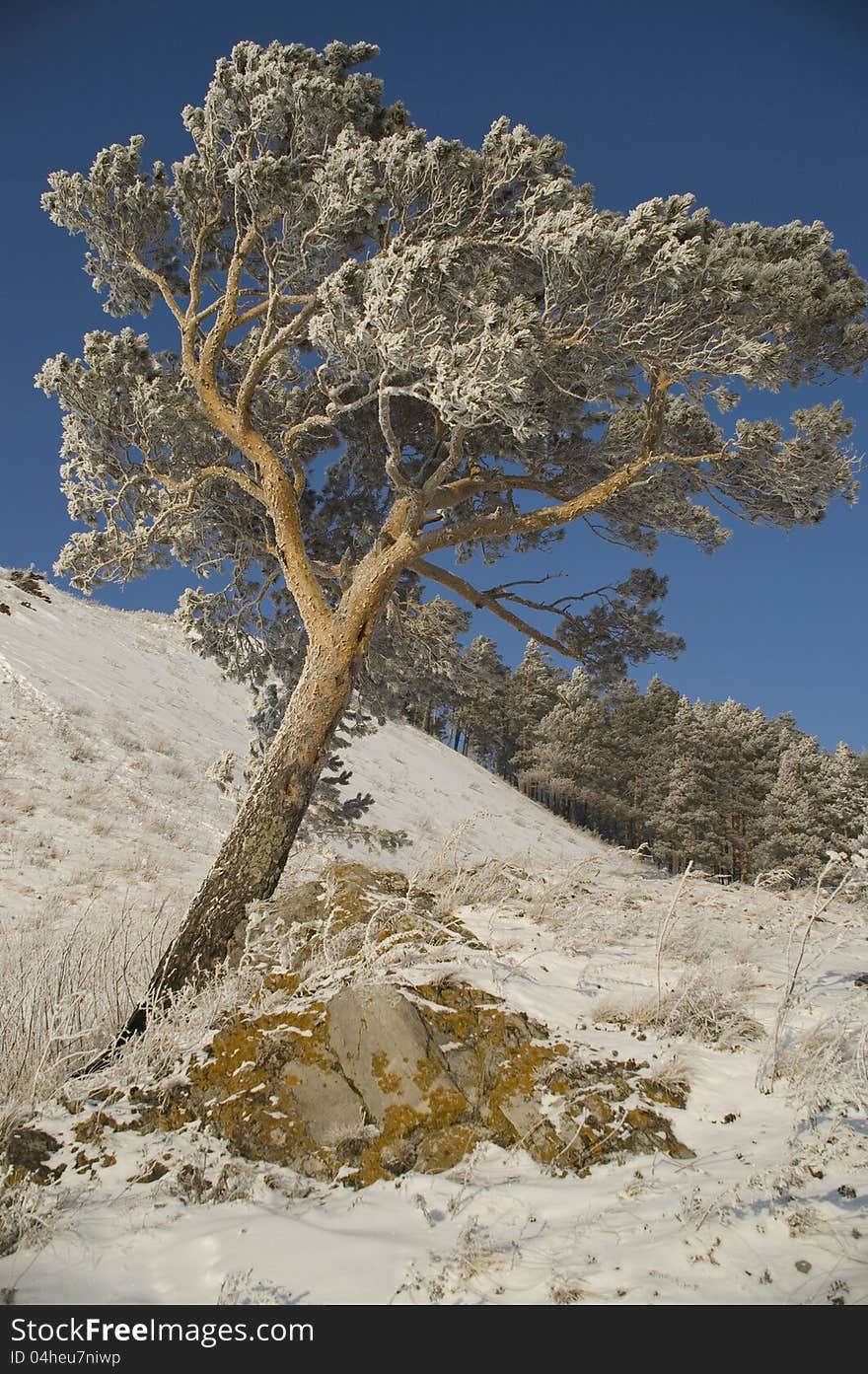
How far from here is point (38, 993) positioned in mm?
5078

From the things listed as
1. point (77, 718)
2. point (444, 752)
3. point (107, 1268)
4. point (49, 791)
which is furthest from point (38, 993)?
point (444, 752)

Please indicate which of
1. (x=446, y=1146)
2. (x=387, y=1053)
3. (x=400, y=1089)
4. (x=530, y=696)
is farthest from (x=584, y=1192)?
(x=530, y=696)

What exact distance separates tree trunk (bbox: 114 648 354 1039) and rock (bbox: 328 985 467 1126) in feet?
6.59

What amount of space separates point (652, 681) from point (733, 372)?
42643 mm

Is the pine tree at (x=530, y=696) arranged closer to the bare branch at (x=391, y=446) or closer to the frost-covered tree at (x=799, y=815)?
the frost-covered tree at (x=799, y=815)

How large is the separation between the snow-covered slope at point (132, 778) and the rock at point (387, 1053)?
2.44 metres

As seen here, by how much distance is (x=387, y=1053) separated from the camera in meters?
4.29

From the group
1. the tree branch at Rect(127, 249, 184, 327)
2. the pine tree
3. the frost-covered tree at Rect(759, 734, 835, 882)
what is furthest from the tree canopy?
the pine tree

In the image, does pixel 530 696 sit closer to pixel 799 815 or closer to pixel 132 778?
pixel 799 815

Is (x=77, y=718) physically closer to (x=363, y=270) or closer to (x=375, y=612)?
(x=375, y=612)

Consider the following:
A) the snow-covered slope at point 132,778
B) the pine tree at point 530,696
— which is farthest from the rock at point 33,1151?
the pine tree at point 530,696

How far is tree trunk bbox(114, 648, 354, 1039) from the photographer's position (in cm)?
625

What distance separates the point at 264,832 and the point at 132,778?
11.0 meters

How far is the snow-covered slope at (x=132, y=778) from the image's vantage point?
425 inches
